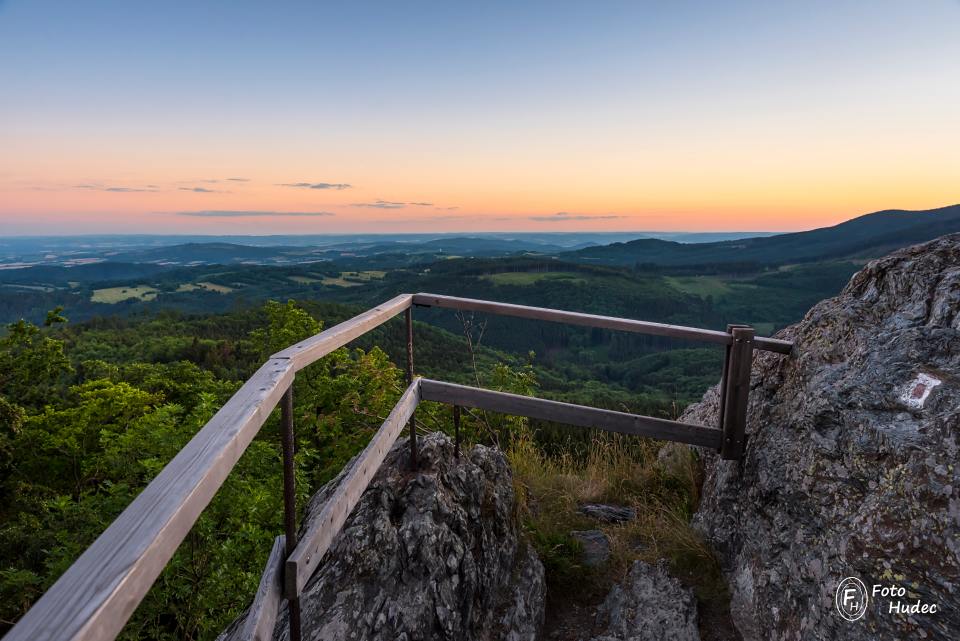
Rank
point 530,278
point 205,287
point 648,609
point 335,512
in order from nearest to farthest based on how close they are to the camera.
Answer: point 335,512 → point 648,609 → point 530,278 → point 205,287

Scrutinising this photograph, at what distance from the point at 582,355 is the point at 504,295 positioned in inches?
1386

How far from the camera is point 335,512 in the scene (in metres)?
2.36

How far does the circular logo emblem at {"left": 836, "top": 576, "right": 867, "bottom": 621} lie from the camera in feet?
8.23

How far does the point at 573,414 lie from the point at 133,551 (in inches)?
126

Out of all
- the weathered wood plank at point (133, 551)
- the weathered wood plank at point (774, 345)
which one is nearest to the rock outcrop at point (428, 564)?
the weathered wood plank at point (133, 551)

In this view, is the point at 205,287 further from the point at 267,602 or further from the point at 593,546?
the point at 267,602

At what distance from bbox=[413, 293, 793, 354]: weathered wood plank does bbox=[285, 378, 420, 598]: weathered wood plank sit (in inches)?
31.2

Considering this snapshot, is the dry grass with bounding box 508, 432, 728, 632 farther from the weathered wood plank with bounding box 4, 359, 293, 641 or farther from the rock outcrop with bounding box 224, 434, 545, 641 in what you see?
the weathered wood plank with bounding box 4, 359, 293, 641

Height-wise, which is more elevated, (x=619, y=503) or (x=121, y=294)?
(x=619, y=503)

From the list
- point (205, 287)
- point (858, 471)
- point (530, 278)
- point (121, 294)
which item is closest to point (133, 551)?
point (858, 471)

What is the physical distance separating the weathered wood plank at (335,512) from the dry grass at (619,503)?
1.72m

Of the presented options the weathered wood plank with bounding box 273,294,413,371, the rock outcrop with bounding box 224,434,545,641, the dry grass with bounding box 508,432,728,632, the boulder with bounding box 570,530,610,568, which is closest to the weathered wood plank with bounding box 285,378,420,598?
the rock outcrop with bounding box 224,434,545,641

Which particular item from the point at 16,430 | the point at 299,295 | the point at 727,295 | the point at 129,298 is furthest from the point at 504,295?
the point at 16,430

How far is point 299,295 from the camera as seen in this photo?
148250 mm
